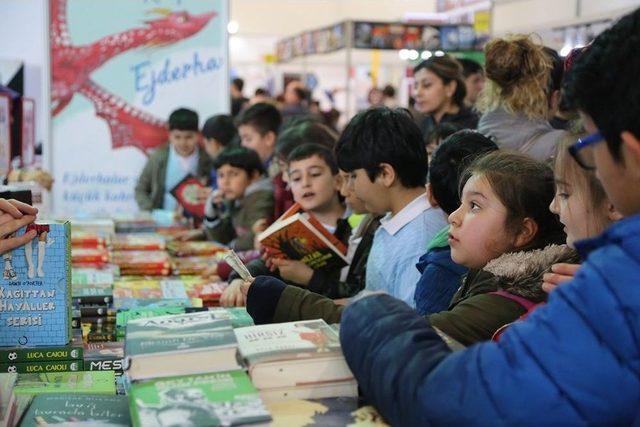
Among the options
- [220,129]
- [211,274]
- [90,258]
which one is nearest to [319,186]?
[211,274]

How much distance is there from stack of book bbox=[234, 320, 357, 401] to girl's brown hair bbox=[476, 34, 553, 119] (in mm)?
2064

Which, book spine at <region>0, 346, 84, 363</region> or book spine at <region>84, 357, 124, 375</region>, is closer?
book spine at <region>0, 346, 84, 363</region>

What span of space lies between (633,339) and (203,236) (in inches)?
151

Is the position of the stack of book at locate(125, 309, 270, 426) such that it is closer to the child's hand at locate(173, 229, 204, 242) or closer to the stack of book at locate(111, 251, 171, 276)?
the stack of book at locate(111, 251, 171, 276)

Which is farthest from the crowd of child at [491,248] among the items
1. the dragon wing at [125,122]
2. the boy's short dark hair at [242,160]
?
the dragon wing at [125,122]

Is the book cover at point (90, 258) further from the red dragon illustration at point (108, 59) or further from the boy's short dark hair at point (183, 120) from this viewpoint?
the red dragon illustration at point (108, 59)

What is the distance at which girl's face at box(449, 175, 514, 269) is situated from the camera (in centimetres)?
195

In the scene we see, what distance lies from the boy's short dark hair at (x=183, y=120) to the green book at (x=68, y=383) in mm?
3589

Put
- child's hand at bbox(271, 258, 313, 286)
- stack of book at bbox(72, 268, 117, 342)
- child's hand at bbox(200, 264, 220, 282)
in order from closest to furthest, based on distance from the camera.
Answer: stack of book at bbox(72, 268, 117, 342) → child's hand at bbox(271, 258, 313, 286) → child's hand at bbox(200, 264, 220, 282)

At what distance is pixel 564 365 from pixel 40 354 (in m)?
1.26

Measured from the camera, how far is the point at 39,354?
73.3 inches

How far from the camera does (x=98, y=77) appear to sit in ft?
17.4

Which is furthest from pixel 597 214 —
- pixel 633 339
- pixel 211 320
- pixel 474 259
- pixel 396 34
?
pixel 396 34

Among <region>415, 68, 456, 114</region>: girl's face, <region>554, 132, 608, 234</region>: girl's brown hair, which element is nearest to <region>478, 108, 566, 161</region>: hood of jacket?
<region>415, 68, 456, 114</region>: girl's face
